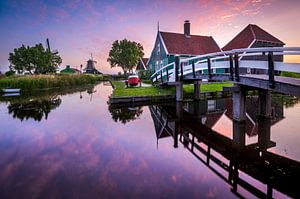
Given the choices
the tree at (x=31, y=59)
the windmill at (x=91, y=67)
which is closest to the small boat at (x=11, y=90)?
the tree at (x=31, y=59)

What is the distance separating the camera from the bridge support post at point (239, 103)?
29.1ft

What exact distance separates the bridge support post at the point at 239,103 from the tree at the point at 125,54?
152 ft

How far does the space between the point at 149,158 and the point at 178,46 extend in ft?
73.7

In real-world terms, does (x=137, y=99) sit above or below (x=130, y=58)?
below

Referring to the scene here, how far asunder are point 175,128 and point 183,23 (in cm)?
2393

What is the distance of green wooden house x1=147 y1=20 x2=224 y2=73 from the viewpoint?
25609 mm

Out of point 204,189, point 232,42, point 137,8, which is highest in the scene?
point 137,8

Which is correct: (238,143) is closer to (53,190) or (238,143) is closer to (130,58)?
(53,190)

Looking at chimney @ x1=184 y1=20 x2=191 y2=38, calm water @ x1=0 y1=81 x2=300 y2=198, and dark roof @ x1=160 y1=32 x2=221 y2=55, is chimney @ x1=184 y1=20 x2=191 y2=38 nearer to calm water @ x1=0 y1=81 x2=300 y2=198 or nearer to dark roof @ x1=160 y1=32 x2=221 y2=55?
dark roof @ x1=160 y1=32 x2=221 y2=55

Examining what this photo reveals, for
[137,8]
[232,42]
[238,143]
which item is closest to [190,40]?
[232,42]

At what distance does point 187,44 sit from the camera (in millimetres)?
27453

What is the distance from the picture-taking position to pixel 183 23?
29469 mm

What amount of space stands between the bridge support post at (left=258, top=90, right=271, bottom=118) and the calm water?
471 millimetres

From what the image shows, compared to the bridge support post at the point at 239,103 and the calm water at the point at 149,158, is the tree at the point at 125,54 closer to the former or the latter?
the calm water at the point at 149,158
